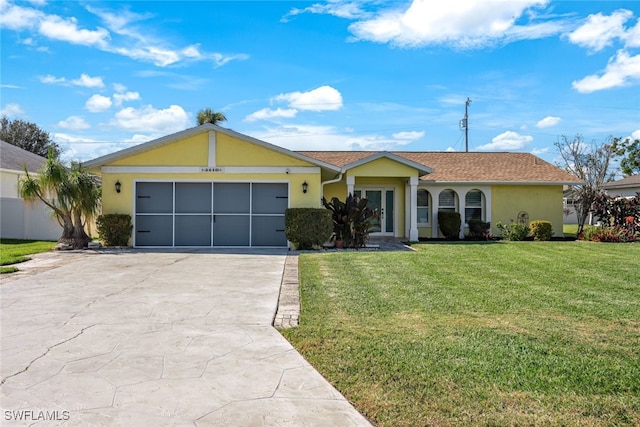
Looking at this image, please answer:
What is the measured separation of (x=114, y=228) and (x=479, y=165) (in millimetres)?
15056

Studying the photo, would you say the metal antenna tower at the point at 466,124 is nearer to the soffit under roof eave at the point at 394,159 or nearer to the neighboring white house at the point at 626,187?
the neighboring white house at the point at 626,187

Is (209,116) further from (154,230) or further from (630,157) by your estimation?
(630,157)

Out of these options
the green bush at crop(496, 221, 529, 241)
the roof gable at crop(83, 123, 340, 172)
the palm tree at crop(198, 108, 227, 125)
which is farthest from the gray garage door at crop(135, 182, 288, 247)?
the palm tree at crop(198, 108, 227, 125)

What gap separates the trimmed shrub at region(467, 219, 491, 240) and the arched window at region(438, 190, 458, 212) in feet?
3.64

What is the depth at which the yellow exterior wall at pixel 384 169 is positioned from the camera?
16.8 meters

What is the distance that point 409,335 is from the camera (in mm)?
4809

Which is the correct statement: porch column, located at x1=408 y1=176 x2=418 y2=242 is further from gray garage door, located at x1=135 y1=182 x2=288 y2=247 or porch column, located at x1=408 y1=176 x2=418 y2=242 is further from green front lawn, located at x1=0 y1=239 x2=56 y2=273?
green front lawn, located at x1=0 y1=239 x2=56 y2=273

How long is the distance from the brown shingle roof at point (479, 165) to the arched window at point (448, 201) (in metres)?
0.69

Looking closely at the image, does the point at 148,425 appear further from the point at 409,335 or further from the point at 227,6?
the point at 227,6

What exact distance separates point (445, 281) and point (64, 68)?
15152mm

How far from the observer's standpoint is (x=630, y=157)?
3897 cm

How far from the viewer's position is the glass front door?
19.0 metres

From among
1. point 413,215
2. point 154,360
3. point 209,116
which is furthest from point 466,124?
point 154,360

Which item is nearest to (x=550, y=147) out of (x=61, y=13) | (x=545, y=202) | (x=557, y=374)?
(x=545, y=202)
